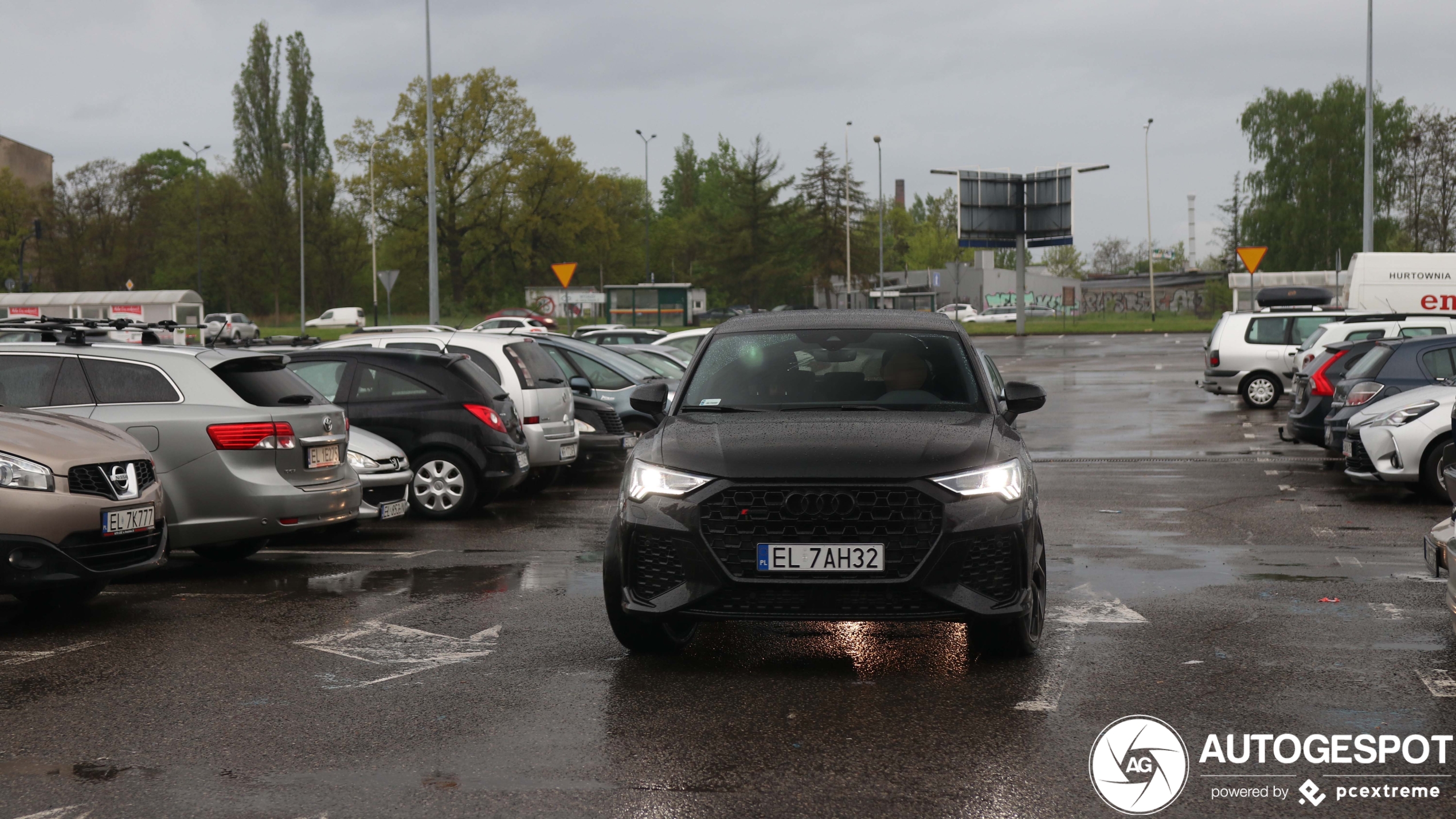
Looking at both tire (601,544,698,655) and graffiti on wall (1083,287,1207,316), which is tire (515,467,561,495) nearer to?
tire (601,544,698,655)

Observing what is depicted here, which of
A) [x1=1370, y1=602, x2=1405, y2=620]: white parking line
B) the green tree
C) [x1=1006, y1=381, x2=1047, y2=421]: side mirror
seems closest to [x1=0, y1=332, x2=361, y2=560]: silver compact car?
[x1=1006, y1=381, x2=1047, y2=421]: side mirror

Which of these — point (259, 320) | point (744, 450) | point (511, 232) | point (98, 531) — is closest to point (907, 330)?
point (744, 450)

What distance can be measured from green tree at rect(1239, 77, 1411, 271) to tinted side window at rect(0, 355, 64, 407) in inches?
3201

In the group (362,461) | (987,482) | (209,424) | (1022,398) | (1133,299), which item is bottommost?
(362,461)

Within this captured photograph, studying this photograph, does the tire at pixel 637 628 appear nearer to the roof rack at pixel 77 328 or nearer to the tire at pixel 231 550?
the tire at pixel 231 550

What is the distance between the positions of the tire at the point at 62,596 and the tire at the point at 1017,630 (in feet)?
15.2

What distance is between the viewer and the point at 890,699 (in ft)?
19.0

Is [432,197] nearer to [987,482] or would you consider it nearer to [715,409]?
[715,409]

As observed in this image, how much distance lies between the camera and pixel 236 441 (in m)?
8.93

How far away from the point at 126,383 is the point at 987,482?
19.6ft

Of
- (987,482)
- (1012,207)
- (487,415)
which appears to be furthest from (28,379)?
(1012,207)

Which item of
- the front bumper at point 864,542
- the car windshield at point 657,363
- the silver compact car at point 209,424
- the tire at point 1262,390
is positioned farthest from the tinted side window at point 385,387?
the tire at point 1262,390

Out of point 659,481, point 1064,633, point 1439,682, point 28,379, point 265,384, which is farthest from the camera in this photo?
point 265,384

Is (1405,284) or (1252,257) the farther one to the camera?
(1252,257)
